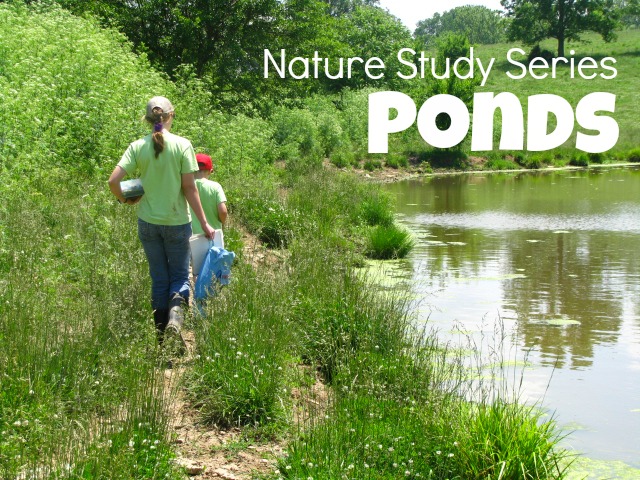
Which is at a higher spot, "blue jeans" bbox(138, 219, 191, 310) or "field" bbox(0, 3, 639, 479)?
"blue jeans" bbox(138, 219, 191, 310)

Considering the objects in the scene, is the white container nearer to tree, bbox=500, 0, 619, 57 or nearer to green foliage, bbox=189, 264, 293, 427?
green foliage, bbox=189, 264, 293, 427

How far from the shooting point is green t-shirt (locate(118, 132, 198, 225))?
6.21m

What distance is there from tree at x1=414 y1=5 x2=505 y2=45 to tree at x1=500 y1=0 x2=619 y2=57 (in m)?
54.9

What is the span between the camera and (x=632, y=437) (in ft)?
20.4

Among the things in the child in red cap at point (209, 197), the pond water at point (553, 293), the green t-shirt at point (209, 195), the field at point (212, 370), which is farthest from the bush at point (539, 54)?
the green t-shirt at point (209, 195)

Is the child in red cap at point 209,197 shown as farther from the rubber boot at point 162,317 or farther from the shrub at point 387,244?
the shrub at point 387,244

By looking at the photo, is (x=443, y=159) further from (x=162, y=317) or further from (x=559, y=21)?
(x=559, y=21)

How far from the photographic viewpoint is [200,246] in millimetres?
6836

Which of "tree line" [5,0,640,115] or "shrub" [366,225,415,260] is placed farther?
"tree line" [5,0,640,115]

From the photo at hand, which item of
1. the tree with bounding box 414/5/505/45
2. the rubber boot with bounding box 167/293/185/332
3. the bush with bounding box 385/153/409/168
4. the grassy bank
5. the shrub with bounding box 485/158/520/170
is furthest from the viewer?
the tree with bounding box 414/5/505/45

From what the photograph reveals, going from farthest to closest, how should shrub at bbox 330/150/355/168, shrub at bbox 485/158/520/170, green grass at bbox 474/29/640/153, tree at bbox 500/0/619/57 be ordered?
tree at bbox 500/0/619/57
green grass at bbox 474/29/640/153
shrub at bbox 485/158/520/170
shrub at bbox 330/150/355/168

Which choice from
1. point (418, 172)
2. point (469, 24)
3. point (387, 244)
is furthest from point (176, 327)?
point (469, 24)

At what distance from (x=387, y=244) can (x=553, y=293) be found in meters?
3.38

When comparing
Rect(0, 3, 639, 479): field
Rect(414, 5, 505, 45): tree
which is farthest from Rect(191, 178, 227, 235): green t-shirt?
Rect(414, 5, 505, 45): tree
